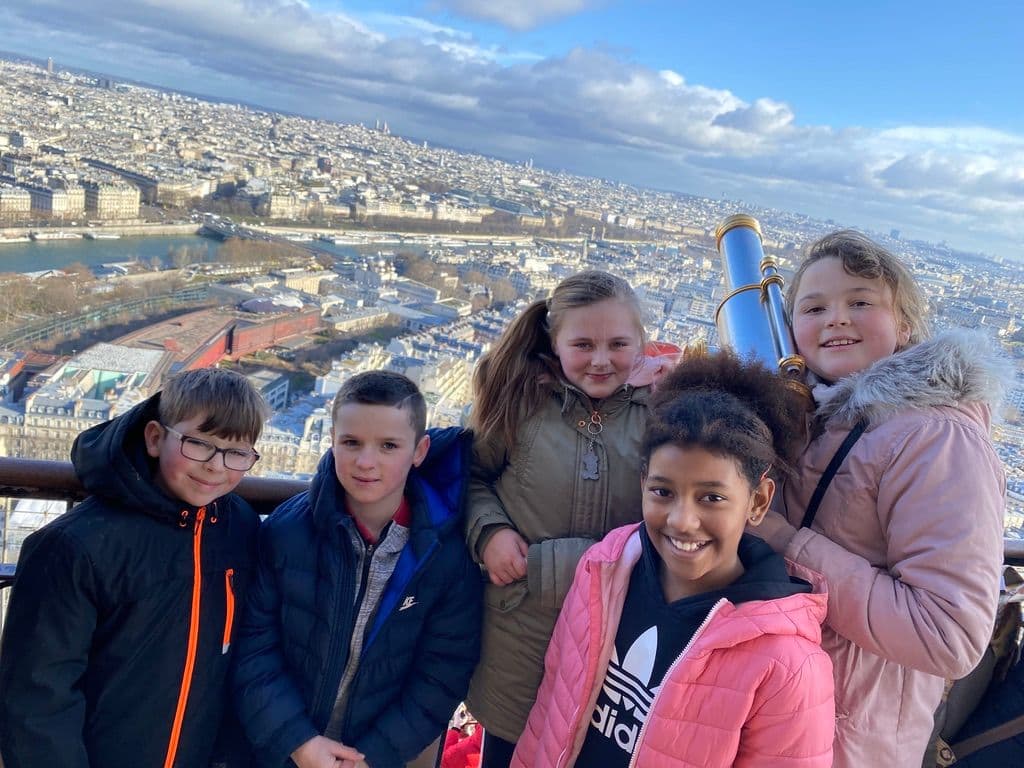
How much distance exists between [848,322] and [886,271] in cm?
11

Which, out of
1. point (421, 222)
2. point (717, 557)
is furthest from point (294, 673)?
point (421, 222)

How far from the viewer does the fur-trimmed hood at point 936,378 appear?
1036 mm

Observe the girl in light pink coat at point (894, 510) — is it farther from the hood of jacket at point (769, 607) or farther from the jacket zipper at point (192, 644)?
the jacket zipper at point (192, 644)

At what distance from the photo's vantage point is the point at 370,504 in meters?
1.34

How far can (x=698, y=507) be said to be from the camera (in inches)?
40.2

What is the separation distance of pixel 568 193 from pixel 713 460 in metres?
51.8

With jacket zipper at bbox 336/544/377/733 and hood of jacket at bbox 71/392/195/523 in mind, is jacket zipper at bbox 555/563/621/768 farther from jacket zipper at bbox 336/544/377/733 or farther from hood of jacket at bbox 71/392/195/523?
hood of jacket at bbox 71/392/195/523

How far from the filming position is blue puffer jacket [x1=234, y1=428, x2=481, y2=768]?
4.12ft

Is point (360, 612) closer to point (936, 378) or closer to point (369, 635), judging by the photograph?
point (369, 635)

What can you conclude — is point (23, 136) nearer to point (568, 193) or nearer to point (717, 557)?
point (568, 193)

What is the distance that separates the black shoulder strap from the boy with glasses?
927mm

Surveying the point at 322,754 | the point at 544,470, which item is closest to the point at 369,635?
the point at 322,754

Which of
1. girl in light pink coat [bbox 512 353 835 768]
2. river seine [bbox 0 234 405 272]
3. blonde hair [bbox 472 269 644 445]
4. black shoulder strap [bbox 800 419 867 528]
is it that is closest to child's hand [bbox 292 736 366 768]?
girl in light pink coat [bbox 512 353 835 768]

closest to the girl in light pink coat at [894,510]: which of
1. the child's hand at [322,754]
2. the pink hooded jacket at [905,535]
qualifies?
the pink hooded jacket at [905,535]
